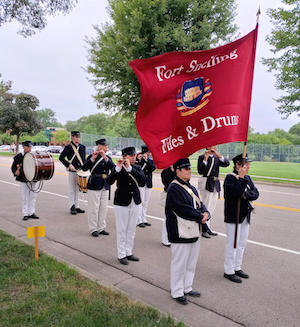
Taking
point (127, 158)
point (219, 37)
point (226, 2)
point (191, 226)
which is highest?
point (226, 2)

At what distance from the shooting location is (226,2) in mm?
18516

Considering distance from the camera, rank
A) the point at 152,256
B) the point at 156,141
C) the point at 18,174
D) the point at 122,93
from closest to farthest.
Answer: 1. the point at 156,141
2. the point at 152,256
3. the point at 18,174
4. the point at 122,93

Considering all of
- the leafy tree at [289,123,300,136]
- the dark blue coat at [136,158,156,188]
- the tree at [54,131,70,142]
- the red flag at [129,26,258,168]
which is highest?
the leafy tree at [289,123,300,136]

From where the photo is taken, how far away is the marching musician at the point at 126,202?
5.29 m

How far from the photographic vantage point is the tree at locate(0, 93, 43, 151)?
36219 mm

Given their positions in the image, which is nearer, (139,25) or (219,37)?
(139,25)

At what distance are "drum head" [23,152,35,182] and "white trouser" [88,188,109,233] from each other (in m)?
1.54

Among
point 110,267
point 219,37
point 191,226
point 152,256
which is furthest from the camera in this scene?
point 219,37

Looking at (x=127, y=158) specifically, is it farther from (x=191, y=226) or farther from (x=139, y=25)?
(x=139, y=25)

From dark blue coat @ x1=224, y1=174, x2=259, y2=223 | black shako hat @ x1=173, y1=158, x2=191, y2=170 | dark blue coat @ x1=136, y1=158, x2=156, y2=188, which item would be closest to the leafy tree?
dark blue coat @ x1=136, y1=158, x2=156, y2=188

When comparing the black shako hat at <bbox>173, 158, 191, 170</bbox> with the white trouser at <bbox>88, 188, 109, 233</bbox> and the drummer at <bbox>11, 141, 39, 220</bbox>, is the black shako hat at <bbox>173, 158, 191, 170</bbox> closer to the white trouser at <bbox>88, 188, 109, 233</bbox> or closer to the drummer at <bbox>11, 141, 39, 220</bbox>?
the white trouser at <bbox>88, 188, 109, 233</bbox>

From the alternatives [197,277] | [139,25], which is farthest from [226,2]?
[197,277]

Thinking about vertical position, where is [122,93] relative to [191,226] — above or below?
above

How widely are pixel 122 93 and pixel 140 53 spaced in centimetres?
308
